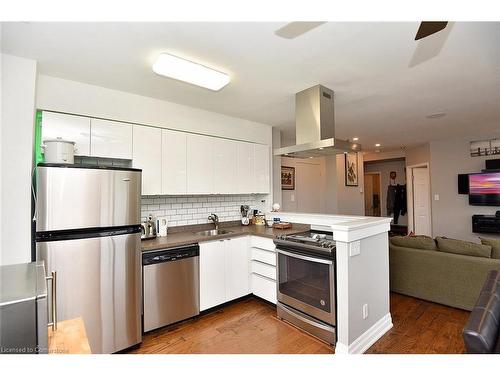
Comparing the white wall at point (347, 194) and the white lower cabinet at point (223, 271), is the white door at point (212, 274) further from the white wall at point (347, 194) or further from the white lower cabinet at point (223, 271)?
the white wall at point (347, 194)

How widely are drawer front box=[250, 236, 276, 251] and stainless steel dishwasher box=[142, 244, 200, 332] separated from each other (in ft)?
2.36

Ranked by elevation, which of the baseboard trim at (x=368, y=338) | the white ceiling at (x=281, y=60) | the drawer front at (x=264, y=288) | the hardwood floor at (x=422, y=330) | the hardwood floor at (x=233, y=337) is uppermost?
the white ceiling at (x=281, y=60)

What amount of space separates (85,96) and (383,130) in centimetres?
445

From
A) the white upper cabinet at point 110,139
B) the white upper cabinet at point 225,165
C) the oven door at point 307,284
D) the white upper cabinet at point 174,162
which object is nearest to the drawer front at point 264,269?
the oven door at point 307,284

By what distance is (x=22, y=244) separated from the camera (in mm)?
1822

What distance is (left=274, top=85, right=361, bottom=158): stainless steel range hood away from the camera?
2.40 meters

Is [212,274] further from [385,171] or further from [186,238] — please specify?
[385,171]

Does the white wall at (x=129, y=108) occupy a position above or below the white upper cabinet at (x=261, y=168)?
above

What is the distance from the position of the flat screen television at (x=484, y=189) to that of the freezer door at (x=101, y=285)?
19.8 feet

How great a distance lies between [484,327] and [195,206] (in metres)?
2.88

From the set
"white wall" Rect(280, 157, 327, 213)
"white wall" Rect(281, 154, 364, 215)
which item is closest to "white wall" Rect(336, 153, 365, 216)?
"white wall" Rect(281, 154, 364, 215)

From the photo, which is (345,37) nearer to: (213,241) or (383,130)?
(213,241)

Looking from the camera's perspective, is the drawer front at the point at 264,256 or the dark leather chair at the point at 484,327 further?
the drawer front at the point at 264,256

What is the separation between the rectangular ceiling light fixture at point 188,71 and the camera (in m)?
1.85
